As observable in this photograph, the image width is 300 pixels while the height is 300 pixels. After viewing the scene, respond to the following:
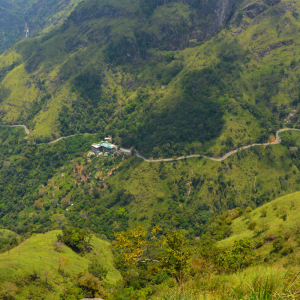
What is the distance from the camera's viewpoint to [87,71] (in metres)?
142

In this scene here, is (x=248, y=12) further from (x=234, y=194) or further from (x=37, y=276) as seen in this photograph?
(x=37, y=276)

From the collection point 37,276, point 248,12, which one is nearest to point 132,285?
point 37,276

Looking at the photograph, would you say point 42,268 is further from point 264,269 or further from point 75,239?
point 264,269

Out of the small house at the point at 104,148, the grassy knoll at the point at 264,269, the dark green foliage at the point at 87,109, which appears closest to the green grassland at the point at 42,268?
the grassy knoll at the point at 264,269

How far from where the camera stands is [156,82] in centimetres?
13538

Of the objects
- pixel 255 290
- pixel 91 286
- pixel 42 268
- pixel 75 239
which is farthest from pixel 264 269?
pixel 75 239

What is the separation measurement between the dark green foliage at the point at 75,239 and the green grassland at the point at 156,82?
175ft

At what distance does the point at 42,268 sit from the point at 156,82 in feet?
379

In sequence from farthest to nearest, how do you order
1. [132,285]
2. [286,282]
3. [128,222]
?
[128,222] < [132,285] < [286,282]

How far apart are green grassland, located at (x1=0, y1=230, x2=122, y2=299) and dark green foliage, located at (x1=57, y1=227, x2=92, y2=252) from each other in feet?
4.94

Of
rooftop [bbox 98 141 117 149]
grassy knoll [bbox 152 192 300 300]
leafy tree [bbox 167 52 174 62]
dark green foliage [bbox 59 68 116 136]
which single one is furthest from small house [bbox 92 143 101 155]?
grassy knoll [bbox 152 192 300 300]

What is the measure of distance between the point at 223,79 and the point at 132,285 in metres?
104

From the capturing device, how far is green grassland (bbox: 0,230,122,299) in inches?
1361

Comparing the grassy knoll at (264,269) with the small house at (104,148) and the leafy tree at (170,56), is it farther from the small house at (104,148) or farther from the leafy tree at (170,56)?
the leafy tree at (170,56)
